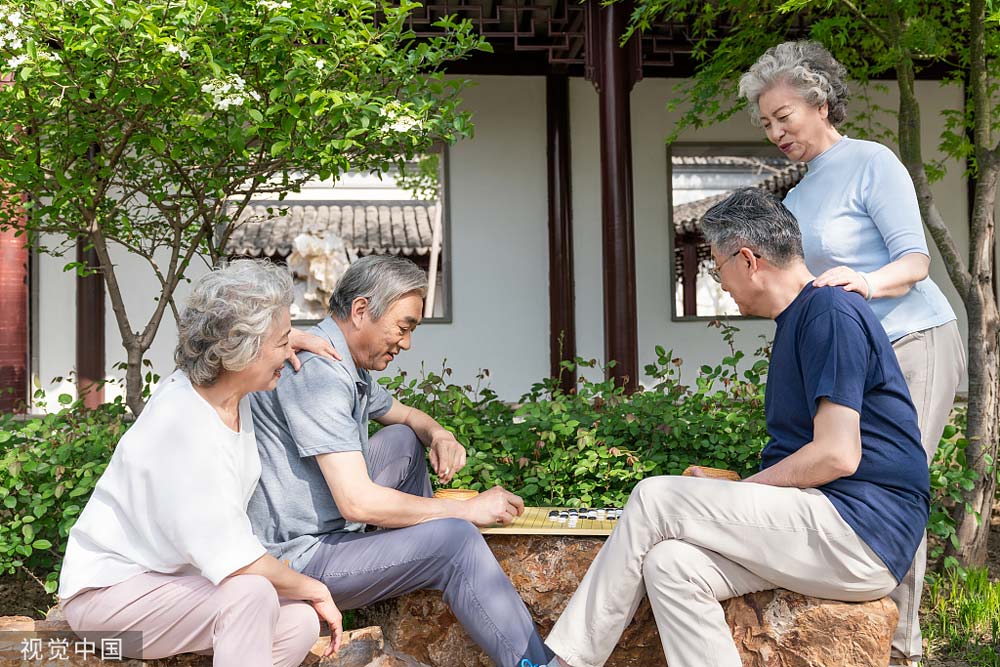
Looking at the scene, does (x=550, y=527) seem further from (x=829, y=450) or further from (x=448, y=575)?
(x=829, y=450)

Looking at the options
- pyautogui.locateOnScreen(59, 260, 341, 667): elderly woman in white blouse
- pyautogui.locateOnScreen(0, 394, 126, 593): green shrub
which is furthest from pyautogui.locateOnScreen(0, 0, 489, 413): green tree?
pyautogui.locateOnScreen(59, 260, 341, 667): elderly woman in white blouse

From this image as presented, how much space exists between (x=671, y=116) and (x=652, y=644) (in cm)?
695

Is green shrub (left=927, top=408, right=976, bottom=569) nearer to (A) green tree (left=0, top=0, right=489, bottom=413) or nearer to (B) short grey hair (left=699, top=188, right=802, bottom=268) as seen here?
(B) short grey hair (left=699, top=188, right=802, bottom=268)

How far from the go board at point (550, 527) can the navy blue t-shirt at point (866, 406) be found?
0.72m

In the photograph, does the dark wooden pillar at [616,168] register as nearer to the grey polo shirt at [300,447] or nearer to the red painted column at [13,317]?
the grey polo shirt at [300,447]

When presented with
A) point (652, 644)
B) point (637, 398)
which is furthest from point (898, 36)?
point (652, 644)

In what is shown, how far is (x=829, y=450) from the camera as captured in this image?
6.82 feet

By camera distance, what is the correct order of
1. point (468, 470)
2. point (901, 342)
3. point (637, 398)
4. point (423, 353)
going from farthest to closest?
point (423, 353) → point (637, 398) → point (468, 470) → point (901, 342)

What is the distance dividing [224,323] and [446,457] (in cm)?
100

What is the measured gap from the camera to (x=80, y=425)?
159 inches

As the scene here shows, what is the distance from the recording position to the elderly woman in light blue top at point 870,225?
2570 mm

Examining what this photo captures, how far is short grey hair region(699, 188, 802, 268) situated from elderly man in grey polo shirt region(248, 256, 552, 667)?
0.93m

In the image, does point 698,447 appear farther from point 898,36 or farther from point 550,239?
point 550,239

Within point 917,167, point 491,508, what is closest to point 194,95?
point 491,508
